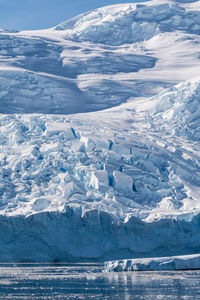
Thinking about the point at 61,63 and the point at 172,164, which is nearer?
the point at 172,164

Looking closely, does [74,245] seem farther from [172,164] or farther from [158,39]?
[158,39]

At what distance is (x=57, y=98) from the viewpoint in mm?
49781

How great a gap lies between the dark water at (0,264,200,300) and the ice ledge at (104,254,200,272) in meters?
0.29

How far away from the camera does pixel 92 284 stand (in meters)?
21.9

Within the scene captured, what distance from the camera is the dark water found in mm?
18906

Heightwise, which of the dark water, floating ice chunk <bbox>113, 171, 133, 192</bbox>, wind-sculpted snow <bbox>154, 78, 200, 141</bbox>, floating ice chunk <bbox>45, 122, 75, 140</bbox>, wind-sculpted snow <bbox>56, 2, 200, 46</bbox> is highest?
wind-sculpted snow <bbox>56, 2, 200, 46</bbox>

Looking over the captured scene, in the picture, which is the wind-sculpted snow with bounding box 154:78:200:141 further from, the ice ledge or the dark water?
the ice ledge

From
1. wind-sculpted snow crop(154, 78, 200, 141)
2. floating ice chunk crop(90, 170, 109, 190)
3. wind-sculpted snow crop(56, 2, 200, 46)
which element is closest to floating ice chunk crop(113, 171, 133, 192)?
floating ice chunk crop(90, 170, 109, 190)

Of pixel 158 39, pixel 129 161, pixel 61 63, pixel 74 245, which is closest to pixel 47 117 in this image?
pixel 129 161

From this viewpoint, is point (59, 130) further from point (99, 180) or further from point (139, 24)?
point (139, 24)

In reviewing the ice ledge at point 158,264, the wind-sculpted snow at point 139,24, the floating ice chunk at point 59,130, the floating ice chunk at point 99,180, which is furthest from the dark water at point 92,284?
the wind-sculpted snow at point 139,24

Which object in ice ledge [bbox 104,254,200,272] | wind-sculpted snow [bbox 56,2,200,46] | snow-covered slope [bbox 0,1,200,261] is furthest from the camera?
wind-sculpted snow [bbox 56,2,200,46]

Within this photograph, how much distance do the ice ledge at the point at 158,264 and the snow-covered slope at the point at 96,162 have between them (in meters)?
3.26

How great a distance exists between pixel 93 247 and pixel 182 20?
154 ft
